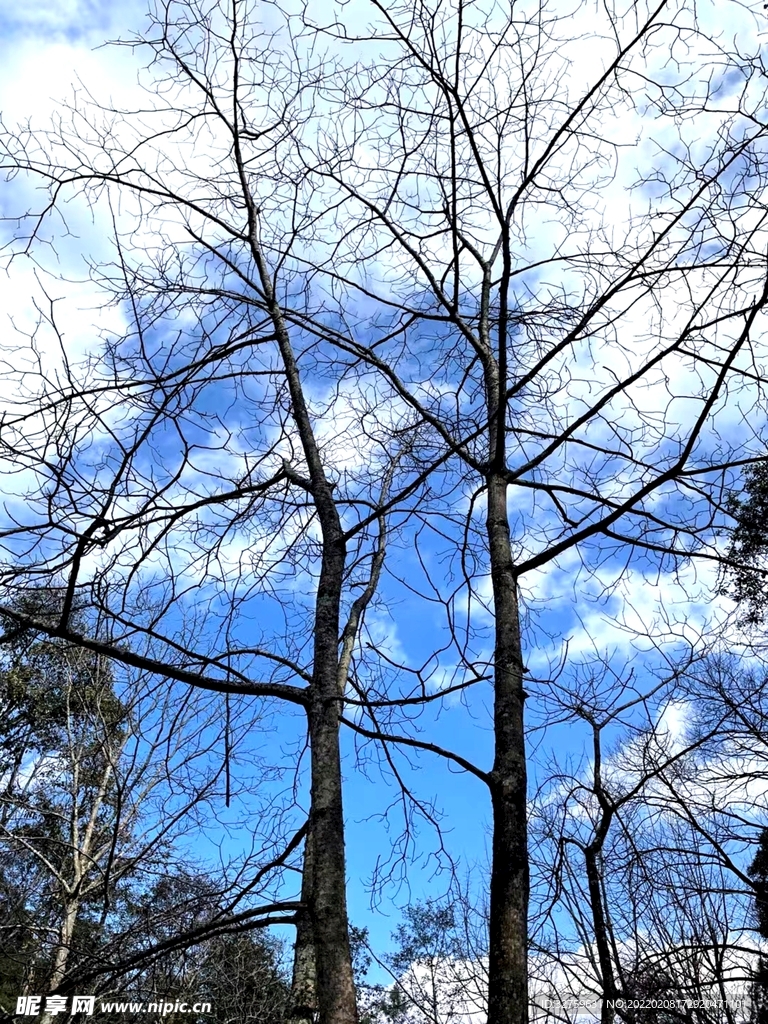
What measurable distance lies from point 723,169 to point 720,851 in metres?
4.79

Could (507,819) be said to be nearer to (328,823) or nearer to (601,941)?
(328,823)

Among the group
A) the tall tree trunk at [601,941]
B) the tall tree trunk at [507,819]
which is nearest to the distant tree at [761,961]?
the tall tree trunk at [601,941]

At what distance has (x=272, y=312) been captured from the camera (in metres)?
3.12

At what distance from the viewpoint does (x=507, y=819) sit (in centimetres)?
236

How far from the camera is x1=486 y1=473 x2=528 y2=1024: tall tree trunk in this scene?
2.13m

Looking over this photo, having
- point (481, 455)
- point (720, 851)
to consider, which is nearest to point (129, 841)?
point (720, 851)

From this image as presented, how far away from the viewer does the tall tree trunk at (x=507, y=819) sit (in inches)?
84.0

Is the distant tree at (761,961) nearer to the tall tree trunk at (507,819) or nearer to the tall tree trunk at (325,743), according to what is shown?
the tall tree trunk at (507,819)

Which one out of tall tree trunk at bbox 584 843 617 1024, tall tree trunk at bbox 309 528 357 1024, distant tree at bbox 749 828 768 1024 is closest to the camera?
tall tree trunk at bbox 309 528 357 1024

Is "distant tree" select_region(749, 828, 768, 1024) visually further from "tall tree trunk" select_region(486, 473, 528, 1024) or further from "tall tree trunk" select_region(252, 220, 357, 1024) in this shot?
"tall tree trunk" select_region(252, 220, 357, 1024)

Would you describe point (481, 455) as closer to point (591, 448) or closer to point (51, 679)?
point (591, 448)

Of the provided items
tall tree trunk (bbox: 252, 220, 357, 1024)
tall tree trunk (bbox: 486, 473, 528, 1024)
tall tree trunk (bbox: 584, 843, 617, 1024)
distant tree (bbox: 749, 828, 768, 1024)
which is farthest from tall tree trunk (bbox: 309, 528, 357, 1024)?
distant tree (bbox: 749, 828, 768, 1024)

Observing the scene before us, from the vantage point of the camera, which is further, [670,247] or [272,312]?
[272,312]

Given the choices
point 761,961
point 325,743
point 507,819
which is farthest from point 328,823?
point 761,961
